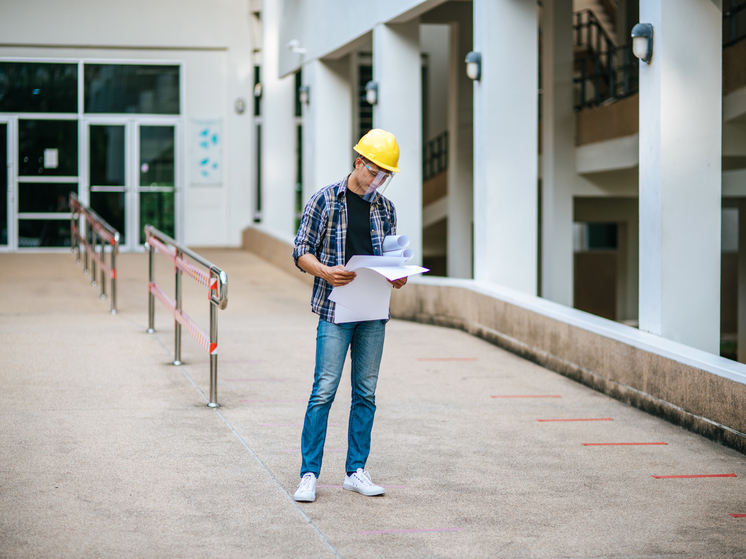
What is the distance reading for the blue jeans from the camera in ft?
14.8

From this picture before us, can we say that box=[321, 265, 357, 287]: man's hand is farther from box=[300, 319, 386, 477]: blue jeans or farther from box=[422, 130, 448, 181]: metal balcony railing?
box=[422, 130, 448, 181]: metal balcony railing

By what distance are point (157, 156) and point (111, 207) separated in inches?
59.6

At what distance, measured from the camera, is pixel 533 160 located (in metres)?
10.2

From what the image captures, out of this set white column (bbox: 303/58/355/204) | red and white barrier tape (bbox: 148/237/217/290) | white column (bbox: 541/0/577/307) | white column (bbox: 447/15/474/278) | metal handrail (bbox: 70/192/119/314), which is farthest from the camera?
white column (bbox: 447/15/474/278)

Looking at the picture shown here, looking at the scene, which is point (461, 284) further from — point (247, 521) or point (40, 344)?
point (247, 521)

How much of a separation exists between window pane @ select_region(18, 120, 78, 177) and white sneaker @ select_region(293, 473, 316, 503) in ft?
56.6

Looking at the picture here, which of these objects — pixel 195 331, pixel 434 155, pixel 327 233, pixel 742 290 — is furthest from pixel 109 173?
pixel 327 233

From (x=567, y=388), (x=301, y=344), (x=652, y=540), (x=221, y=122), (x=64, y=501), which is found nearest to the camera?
(x=652, y=540)

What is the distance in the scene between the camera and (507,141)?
10.1 metres

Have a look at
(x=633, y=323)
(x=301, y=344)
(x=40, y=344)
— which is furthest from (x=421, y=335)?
(x=633, y=323)

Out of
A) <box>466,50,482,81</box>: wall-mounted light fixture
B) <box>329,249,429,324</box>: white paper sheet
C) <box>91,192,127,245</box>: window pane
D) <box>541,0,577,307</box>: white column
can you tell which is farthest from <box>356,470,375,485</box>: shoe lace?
<box>91,192,127,245</box>: window pane

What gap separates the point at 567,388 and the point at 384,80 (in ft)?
20.2

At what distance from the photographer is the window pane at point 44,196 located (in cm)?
2012

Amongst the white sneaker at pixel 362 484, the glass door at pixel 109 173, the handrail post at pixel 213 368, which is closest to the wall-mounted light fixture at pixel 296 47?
the glass door at pixel 109 173
